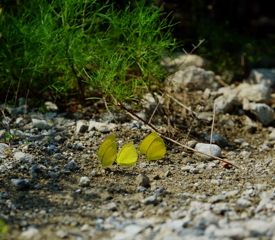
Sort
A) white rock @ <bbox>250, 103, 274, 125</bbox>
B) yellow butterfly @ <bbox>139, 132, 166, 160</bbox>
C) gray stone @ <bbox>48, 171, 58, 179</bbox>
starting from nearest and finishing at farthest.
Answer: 1. gray stone @ <bbox>48, 171, 58, 179</bbox>
2. yellow butterfly @ <bbox>139, 132, 166, 160</bbox>
3. white rock @ <bbox>250, 103, 274, 125</bbox>

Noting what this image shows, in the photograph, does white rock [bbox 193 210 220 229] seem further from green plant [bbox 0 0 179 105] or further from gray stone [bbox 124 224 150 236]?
green plant [bbox 0 0 179 105]

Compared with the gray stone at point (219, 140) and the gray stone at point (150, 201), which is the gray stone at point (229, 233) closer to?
the gray stone at point (150, 201)

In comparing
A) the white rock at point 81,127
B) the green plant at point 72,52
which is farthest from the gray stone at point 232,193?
the white rock at point 81,127

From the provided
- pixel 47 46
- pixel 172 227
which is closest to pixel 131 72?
pixel 47 46

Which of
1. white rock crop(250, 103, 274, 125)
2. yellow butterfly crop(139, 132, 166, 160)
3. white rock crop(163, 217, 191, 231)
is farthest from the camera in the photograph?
white rock crop(250, 103, 274, 125)

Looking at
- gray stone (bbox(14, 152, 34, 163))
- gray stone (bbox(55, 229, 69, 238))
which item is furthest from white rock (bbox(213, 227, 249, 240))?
gray stone (bbox(14, 152, 34, 163))

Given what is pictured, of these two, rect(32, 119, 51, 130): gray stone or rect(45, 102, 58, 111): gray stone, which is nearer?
rect(32, 119, 51, 130): gray stone

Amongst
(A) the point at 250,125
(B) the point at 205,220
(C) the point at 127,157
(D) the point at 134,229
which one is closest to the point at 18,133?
(C) the point at 127,157
